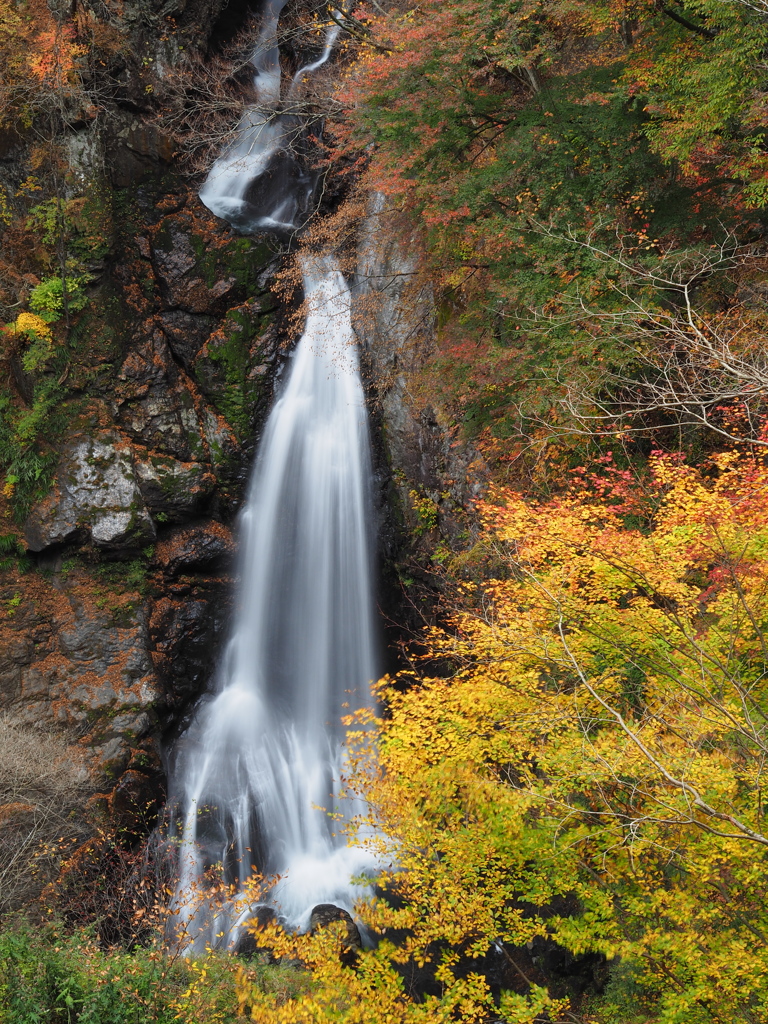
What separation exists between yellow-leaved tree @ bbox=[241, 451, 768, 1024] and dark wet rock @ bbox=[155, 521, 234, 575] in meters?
9.31

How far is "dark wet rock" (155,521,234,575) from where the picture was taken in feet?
50.3

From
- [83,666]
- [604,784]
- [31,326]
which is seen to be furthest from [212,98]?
[604,784]

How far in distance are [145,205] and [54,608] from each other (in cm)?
1053

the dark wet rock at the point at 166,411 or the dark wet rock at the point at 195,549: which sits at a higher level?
the dark wet rock at the point at 166,411

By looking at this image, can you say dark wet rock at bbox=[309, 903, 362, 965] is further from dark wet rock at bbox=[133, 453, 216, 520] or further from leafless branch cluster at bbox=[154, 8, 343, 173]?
leafless branch cluster at bbox=[154, 8, 343, 173]

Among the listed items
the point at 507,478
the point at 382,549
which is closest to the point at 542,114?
the point at 507,478

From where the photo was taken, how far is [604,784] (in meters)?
6.09

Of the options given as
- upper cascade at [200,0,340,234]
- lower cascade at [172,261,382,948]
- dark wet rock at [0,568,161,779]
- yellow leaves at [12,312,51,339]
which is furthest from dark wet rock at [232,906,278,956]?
upper cascade at [200,0,340,234]

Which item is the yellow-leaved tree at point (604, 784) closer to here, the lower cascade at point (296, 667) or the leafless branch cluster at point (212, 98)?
the lower cascade at point (296, 667)

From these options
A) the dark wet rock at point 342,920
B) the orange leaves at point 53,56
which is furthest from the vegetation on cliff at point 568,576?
the orange leaves at point 53,56

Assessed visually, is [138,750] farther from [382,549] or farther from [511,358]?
[511,358]

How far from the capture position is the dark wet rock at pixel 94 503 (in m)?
14.6

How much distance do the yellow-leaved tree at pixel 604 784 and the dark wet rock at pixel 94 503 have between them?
9.78 m

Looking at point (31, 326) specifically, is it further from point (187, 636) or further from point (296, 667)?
point (296, 667)
